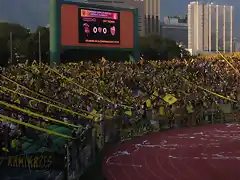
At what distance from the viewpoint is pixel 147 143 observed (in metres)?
16.9

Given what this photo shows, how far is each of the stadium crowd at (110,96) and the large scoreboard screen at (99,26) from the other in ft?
21.2

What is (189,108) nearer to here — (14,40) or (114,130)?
(114,130)

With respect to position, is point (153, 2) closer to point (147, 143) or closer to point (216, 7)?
point (216, 7)

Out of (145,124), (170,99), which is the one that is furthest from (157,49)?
(145,124)

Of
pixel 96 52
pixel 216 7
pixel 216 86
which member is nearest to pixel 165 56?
pixel 96 52

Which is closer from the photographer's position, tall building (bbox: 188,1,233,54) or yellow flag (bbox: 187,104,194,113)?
yellow flag (bbox: 187,104,194,113)

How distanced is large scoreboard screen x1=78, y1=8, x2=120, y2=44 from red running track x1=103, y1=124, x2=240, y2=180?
69.7 feet

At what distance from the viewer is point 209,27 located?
6289 inches

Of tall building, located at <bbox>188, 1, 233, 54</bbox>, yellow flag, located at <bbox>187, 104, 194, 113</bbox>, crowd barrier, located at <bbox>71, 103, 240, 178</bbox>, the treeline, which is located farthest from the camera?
tall building, located at <bbox>188, 1, 233, 54</bbox>

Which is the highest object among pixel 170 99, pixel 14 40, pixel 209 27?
pixel 209 27

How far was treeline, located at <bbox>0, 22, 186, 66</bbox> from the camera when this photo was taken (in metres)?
44.7

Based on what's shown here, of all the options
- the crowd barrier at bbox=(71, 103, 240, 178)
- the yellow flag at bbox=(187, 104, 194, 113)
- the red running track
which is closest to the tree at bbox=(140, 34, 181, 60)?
the crowd barrier at bbox=(71, 103, 240, 178)

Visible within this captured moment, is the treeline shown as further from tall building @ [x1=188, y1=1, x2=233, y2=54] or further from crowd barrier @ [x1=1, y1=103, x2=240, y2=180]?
tall building @ [x1=188, y1=1, x2=233, y2=54]

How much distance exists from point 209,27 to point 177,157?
152 meters
